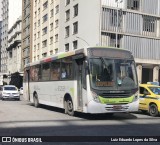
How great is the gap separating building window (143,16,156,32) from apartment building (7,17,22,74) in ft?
169

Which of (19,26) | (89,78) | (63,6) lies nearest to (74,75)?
(89,78)

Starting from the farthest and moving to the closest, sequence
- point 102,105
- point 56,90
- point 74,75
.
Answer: point 56,90 → point 74,75 → point 102,105

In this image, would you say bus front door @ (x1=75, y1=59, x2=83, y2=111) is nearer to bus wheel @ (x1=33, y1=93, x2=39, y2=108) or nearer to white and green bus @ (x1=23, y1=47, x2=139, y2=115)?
white and green bus @ (x1=23, y1=47, x2=139, y2=115)

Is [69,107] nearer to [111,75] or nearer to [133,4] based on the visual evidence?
[111,75]

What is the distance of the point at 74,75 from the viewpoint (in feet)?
53.6

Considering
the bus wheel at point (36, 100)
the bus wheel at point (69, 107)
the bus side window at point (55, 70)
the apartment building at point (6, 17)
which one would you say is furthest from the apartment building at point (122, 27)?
the apartment building at point (6, 17)

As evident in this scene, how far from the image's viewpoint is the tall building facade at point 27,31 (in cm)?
8570

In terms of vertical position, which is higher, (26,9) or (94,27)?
(26,9)

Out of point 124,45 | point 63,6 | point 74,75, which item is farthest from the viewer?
point 63,6

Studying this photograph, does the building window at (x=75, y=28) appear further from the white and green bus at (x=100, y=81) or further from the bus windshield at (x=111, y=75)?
the bus windshield at (x=111, y=75)

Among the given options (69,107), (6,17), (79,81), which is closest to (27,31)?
(6,17)

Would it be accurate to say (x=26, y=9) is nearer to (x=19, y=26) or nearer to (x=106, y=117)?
(x=19, y=26)

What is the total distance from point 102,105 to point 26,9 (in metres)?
81.1

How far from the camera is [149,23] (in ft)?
172
